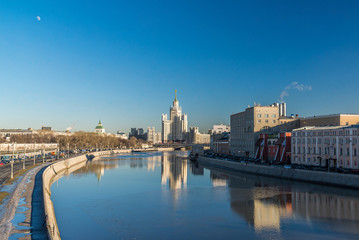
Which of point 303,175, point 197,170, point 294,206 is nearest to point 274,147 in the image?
point 197,170

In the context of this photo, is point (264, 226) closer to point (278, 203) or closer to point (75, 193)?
point (278, 203)

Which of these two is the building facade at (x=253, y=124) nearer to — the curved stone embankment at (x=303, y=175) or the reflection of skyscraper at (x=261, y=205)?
the curved stone embankment at (x=303, y=175)

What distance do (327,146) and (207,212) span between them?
34.2m

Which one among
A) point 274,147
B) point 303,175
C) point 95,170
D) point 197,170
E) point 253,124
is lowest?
point 197,170

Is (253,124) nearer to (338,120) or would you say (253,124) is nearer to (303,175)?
(338,120)

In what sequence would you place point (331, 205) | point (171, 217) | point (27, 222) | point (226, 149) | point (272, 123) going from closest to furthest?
point (27, 222) < point (171, 217) < point (331, 205) < point (272, 123) < point (226, 149)

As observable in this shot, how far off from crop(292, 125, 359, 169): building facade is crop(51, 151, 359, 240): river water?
28.2 ft

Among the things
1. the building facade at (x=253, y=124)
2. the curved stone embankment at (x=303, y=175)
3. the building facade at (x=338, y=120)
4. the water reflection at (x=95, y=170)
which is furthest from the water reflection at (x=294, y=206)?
the building facade at (x=253, y=124)

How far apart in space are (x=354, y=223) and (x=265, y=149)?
53543 millimetres

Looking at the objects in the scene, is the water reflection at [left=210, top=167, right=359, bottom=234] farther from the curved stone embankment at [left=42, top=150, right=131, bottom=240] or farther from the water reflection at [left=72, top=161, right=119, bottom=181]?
the water reflection at [left=72, top=161, right=119, bottom=181]

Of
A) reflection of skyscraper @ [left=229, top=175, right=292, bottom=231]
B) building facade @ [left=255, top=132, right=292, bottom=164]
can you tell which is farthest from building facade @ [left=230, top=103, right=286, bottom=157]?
reflection of skyscraper @ [left=229, top=175, right=292, bottom=231]

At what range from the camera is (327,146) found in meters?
58.1

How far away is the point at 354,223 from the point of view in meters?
29.4

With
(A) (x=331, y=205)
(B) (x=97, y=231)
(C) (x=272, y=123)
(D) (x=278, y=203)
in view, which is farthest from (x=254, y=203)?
(C) (x=272, y=123)
